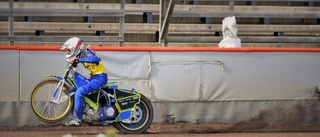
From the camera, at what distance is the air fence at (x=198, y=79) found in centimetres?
1356

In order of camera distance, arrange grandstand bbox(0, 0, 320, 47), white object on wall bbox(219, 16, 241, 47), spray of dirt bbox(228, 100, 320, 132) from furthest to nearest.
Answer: grandstand bbox(0, 0, 320, 47) → white object on wall bbox(219, 16, 241, 47) → spray of dirt bbox(228, 100, 320, 132)

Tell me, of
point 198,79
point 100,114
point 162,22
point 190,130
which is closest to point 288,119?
point 198,79

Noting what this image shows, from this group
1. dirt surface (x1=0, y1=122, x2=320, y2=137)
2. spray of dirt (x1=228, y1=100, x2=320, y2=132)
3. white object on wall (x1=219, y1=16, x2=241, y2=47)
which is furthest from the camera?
white object on wall (x1=219, y1=16, x2=241, y2=47)

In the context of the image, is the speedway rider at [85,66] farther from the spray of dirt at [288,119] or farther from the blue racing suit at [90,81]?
the spray of dirt at [288,119]

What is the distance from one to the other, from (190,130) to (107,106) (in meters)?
1.80

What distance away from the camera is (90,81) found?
38.4ft

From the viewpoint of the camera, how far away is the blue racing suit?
38.1ft

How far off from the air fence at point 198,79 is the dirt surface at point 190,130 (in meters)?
0.31

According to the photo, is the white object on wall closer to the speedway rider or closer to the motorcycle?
the motorcycle

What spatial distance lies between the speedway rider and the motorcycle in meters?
0.17

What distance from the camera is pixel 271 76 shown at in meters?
14.7

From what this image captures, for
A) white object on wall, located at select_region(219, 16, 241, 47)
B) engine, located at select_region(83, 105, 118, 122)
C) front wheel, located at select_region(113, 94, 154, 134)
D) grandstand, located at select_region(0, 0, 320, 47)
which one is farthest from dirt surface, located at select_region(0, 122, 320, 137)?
grandstand, located at select_region(0, 0, 320, 47)

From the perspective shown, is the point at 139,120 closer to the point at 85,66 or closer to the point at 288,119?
the point at 85,66

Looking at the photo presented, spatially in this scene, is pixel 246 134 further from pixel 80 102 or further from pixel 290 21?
pixel 290 21
